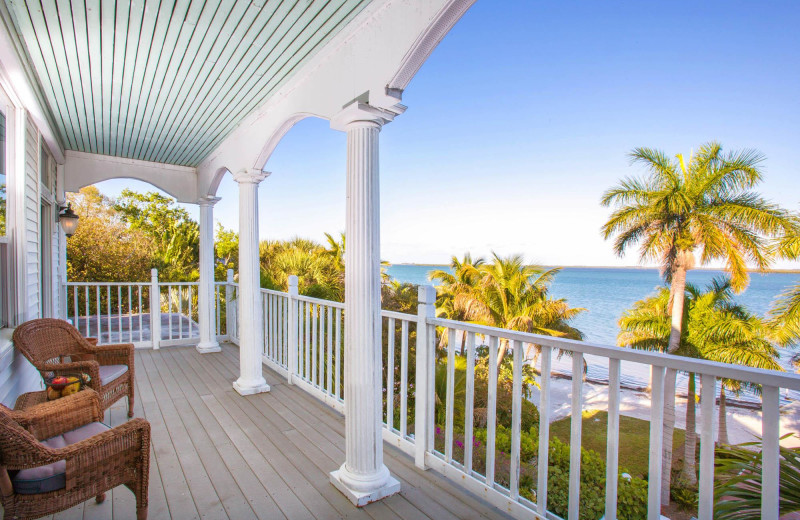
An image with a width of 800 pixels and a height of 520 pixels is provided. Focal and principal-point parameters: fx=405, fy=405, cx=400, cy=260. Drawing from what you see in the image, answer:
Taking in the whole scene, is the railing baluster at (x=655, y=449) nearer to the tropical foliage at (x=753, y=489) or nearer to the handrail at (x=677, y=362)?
the handrail at (x=677, y=362)

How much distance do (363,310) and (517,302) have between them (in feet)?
53.6

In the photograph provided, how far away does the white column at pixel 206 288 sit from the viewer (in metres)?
5.48

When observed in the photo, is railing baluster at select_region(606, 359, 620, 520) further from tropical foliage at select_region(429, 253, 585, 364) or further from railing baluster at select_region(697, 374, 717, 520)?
tropical foliage at select_region(429, 253, 585, 364)

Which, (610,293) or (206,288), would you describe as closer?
(206,288)

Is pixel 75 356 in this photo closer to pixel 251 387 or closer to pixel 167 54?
pixel 251 387

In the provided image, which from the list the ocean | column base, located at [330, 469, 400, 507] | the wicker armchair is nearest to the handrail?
column base, located at [330, 469, 400, 507]

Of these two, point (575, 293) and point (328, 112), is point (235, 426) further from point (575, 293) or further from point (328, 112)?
point (575, 293)

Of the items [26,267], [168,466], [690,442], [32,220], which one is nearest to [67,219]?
[32,220]

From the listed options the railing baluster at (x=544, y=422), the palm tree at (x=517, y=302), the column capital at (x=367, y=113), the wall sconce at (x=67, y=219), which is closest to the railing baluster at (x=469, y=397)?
the railing baluster at (x=544, y=422)

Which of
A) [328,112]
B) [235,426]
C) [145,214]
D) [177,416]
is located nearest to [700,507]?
[328,112]

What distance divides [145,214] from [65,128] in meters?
19.5

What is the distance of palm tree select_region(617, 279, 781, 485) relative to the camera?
502 inches

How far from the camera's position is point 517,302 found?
57.6 ft

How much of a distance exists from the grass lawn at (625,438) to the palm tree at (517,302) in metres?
3.69
